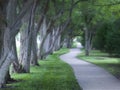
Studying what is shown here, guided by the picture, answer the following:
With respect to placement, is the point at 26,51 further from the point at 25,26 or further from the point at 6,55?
the point at 6,55

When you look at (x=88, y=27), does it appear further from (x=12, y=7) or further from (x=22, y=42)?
(x=12, y=7)

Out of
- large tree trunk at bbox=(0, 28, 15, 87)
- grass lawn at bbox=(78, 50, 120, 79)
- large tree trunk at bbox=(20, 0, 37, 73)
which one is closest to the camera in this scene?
large tree trunk at bbox=(0, 28, 15, 87)

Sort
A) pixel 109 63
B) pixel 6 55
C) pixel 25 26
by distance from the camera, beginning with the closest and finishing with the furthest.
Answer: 1. pixel 6 55
2. pixel 25 26
3. pixel 109 63

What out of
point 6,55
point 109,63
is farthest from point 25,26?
point 109,63

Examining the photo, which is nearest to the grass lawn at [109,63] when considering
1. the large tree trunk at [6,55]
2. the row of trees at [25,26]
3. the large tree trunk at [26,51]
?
the row of trees at [25,26]

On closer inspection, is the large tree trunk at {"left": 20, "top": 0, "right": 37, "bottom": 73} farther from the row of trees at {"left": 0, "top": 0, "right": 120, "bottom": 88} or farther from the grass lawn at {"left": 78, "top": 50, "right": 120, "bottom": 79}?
the grass lawn at {"left": 78, "top": 50, "right": 120, "bottom": 79}

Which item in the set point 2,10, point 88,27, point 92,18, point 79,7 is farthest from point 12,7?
point 88,27

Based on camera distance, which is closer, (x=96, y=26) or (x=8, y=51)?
(x=8, y=51)

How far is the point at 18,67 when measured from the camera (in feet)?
76.2

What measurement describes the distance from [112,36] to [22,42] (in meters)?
7.23

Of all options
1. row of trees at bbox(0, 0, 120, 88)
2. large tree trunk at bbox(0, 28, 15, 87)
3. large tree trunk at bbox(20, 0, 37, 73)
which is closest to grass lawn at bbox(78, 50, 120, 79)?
row of trees at bbox(0, 0, 120, 88)

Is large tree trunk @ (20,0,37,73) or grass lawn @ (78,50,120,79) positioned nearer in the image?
large tree trunk @ (20,0,37,73)

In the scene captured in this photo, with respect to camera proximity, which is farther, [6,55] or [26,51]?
[26,51]

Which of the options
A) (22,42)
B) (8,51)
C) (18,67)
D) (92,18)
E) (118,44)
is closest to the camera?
(8,51)
